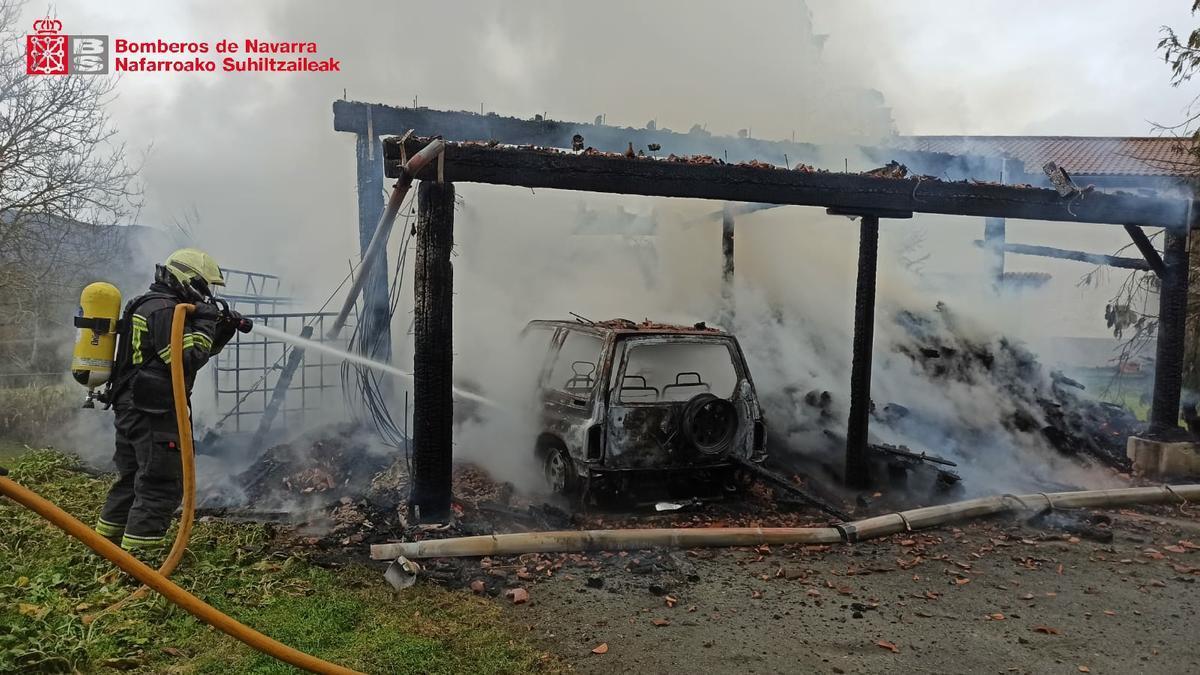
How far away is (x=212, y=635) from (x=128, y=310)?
2.23 metres

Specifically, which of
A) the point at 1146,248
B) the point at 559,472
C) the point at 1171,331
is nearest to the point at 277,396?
the point at 559,472

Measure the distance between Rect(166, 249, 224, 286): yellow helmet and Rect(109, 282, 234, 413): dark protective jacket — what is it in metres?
0.18

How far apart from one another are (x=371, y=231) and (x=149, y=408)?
376cm

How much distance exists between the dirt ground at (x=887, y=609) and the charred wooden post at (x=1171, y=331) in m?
3.86

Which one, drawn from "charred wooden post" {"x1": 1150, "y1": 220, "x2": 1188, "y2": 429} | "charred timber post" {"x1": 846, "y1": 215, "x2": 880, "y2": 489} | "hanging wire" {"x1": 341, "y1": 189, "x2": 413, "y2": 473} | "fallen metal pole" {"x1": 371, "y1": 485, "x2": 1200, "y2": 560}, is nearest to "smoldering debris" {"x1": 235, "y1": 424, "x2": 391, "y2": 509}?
"hanging wire" {"x1": 341, "y1": 189, "x2": 413, "y2": 473}

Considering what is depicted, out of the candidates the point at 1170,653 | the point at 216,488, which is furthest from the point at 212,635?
the point at 1170,653

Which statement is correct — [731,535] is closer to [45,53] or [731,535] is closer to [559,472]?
[559,472]

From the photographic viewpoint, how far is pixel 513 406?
313 inches

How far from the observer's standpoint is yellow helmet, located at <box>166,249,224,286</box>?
196 inches

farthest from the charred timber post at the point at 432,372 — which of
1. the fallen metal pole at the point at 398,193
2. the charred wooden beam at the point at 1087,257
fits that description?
the charred wooden beam at the point at 1087,257

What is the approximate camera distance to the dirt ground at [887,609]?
4.12m

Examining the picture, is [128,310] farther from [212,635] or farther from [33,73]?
[33,73]

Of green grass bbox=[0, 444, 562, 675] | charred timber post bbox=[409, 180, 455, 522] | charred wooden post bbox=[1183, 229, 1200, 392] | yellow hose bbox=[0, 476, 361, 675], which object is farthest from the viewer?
charred wooden post bbox=[1183, 229, 1200, 392]

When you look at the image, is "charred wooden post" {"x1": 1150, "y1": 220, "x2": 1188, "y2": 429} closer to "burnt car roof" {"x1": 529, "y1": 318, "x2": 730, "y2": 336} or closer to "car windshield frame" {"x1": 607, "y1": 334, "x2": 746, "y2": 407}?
"car windshield frame" {"x1": 607, "y1": 334, "x2": 746, "y2": 407}
